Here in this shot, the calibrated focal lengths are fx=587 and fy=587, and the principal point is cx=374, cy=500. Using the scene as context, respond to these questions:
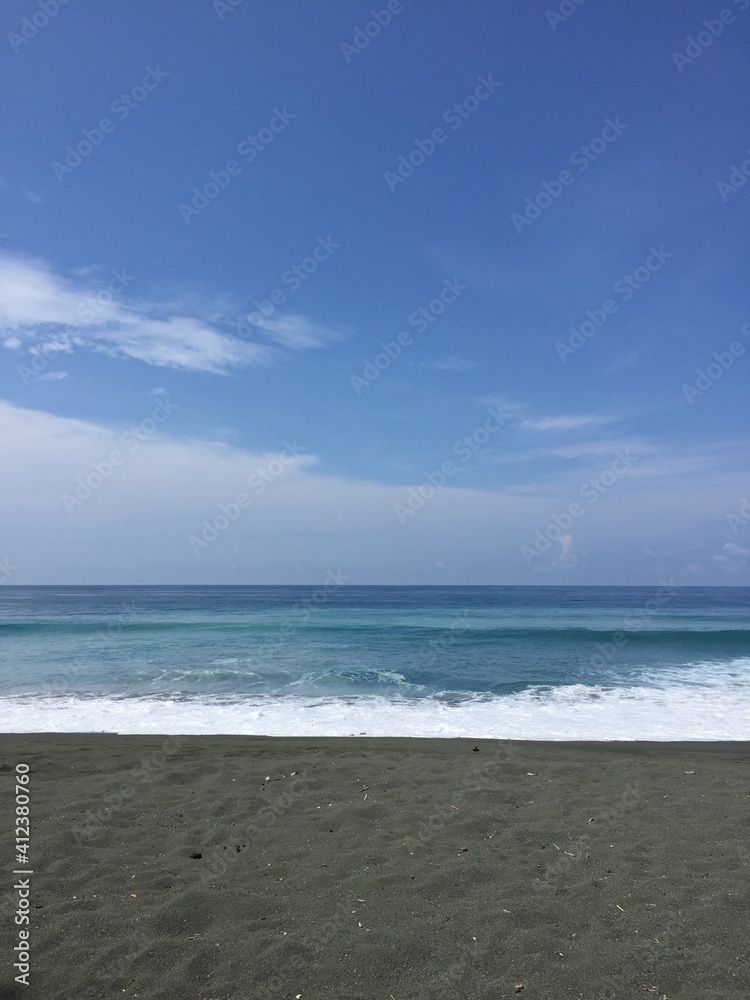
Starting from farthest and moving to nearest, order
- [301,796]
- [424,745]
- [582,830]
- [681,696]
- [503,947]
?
[681,696]
[424,745]
[301,796]
[582,830]
[503,947]

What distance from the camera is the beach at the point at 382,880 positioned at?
366 centimetres

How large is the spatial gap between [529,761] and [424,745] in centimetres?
181

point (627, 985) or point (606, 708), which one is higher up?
point (627, 985)

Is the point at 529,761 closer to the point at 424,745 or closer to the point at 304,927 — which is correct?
the point at 424,745

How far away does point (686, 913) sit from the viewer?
A: 4281 mm

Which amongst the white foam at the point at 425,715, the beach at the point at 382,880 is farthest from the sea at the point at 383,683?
the beach at the point at 382,880

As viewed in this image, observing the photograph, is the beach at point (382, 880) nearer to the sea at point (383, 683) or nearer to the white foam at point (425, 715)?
the white foam at point (425, 715)

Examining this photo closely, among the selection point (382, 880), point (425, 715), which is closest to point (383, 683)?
point (425, 715)

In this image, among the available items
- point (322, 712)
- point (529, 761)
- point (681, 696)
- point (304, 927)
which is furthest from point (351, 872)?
point (681, 696)

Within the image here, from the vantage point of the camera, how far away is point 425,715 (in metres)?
12.0

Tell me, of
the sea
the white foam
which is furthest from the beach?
the sea

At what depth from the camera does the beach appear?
366 cm

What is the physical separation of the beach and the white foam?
8.44ft

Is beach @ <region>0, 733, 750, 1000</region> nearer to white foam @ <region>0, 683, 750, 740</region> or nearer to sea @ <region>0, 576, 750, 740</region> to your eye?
white foam @ <region>0, 683, 750, 740</region>
